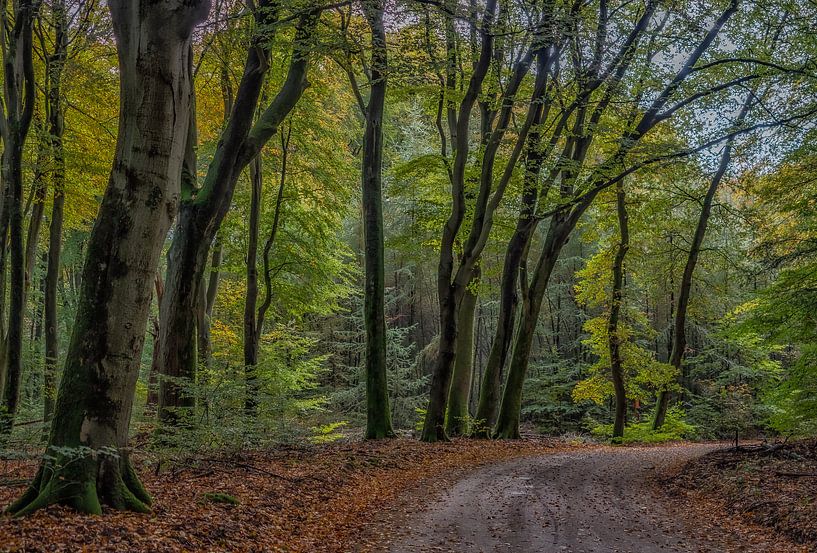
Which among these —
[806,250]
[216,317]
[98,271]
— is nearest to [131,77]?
[98,271]

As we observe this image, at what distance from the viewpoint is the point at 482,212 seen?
13.3 m

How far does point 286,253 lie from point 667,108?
1035 cm

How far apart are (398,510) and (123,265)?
14.7 feet

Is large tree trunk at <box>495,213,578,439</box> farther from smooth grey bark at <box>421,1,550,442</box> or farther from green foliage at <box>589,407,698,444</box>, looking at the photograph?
green foliage at <box>589,407,698,444</box>

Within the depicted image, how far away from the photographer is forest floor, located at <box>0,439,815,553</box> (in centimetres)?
493

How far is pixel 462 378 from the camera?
16.4m

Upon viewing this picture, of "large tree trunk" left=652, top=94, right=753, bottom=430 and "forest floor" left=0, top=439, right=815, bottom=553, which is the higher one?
"large tree trunk" left=652, top=94, right=753, bottom=430

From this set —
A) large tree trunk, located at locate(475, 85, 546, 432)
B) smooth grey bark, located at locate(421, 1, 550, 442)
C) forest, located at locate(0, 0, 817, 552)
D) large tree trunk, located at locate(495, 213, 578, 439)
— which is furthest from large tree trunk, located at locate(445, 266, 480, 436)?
smooth grey bark, located at locate(421, 1, 550, 442)

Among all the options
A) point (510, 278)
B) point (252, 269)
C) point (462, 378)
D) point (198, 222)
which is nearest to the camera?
point (198, 222)

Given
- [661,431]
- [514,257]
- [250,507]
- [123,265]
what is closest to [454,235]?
[514,257]

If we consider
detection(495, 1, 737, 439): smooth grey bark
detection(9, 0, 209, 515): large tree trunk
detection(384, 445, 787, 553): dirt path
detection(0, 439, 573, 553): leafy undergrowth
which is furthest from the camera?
detection(495, 1, 737, 439): smooth grey bark

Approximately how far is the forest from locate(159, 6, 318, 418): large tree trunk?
56 millimetres

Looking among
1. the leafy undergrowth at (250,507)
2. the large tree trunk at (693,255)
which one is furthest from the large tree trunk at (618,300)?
the leafy undergrowth at (250,507)

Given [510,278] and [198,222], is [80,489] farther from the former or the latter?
[510,278]
